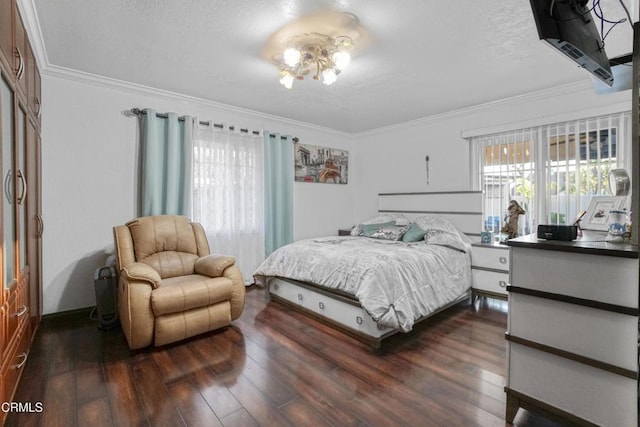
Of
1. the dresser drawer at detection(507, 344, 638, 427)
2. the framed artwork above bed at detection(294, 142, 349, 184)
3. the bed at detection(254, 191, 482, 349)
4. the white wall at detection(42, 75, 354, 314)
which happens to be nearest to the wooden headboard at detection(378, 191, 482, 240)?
the bed at detection(254, 191, 482, 349)

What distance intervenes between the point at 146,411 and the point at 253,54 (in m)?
2.62

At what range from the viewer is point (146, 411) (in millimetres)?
1722

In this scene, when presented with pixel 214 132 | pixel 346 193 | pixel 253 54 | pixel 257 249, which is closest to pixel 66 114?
pixel 214 132

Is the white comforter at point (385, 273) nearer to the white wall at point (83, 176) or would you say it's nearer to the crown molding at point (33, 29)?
the white wall at point (83, 176)

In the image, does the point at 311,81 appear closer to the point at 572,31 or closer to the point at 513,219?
the point at 572,31

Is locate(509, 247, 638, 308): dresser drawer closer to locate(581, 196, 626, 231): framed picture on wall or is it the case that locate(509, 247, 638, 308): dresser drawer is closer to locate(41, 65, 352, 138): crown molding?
locate(581, 196, 626, 231): framed picture on wall

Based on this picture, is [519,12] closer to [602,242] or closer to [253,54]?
[602,242]

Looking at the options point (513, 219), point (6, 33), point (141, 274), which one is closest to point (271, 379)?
point (141, 274)

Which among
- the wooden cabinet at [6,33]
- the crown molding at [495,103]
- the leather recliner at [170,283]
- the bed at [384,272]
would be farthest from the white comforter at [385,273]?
the wooden cabinet at [6,33]

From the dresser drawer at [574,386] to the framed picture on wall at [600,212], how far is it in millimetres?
791

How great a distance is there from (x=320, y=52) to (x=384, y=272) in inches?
71.3

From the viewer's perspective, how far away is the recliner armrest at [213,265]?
2820 millimetres

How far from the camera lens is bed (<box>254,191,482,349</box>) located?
2.48 metres

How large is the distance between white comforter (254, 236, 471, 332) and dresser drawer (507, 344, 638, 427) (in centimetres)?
94
